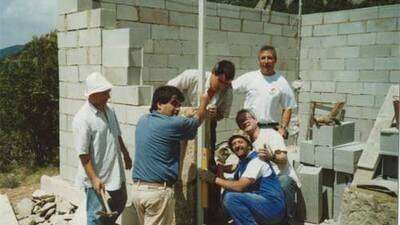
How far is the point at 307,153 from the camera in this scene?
18.7ft

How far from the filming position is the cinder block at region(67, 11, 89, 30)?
6.34 metres

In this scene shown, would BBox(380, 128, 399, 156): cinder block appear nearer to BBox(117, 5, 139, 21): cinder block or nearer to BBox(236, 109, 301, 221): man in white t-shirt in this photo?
BBox(236, 109, 301, 221): man in white t-shirt

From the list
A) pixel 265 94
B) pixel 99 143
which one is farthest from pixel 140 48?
pixel 99 143

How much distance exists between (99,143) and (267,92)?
2.03m

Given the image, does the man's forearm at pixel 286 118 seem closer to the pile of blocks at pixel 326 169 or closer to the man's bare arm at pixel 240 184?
the pile of blocks at pixel 326 169

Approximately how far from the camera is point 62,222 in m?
6.14

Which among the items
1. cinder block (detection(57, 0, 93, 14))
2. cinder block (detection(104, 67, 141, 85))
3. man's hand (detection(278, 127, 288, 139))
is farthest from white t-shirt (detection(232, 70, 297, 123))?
cinder block (detection(57, 0, 93, 14))

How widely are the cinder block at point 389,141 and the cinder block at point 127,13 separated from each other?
3887 millimetres

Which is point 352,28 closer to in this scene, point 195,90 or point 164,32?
point 164,32

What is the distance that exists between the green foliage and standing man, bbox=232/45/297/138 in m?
5.62

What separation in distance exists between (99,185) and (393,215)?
2736mm

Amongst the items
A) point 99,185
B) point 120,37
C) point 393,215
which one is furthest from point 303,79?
point 99,185

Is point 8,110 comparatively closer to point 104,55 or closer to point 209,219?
point 104,55

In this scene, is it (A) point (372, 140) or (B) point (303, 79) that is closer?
(A) point (372, 140)
